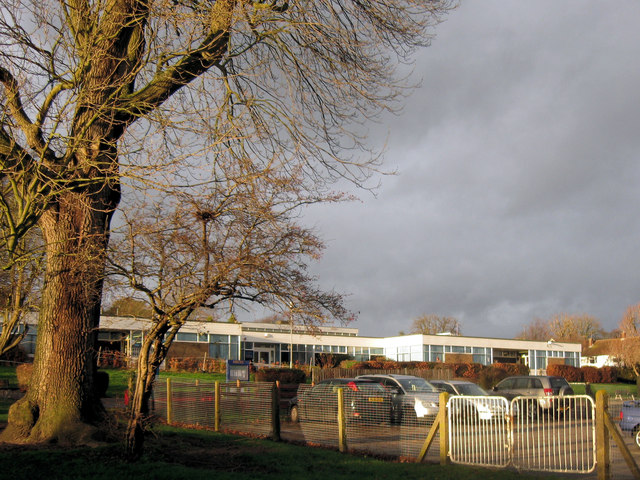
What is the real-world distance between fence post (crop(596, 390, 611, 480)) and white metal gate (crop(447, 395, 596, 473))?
149 millimetres

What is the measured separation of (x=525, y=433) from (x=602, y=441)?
1.44m

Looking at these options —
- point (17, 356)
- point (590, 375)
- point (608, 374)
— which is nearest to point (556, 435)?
point (17, 356)

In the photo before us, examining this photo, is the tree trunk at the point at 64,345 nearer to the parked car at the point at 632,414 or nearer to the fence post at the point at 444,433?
the fence post at the point at 444,433

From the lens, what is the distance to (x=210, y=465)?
10539mm

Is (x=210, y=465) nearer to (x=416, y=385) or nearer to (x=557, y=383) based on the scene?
(x=416, y=385)

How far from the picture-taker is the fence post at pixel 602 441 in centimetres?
940

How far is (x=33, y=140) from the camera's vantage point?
11.6 m

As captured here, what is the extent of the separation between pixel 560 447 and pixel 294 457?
15.0ft

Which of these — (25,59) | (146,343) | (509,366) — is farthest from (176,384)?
(509,366)

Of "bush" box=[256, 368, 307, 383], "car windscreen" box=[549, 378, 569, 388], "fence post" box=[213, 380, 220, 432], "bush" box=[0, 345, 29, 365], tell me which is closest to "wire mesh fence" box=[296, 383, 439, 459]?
"fence post" box=[213, 380, 220, 432]

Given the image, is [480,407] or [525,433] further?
[480,407]

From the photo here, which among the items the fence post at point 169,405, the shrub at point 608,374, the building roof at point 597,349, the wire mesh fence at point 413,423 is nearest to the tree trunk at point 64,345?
the wire mesh fence at point 413,423

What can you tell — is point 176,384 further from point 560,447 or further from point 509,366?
point 509,366

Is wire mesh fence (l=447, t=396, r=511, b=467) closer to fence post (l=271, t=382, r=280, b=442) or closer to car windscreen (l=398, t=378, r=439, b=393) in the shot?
fence post (l=271, t=382, r=280, b=442)
